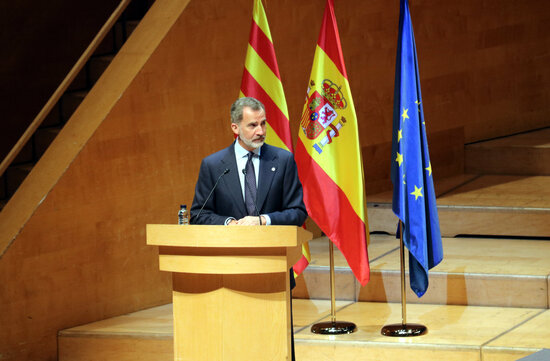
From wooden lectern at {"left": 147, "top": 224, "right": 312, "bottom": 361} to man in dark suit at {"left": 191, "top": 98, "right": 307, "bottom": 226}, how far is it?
1.12ft

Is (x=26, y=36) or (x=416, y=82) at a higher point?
(x=26, y=36)

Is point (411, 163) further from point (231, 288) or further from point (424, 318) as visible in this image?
point (231, 288)

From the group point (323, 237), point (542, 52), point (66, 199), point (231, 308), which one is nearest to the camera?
point (231, 308)

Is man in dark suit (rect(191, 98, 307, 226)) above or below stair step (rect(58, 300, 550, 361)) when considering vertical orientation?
above

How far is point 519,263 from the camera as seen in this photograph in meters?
5.77

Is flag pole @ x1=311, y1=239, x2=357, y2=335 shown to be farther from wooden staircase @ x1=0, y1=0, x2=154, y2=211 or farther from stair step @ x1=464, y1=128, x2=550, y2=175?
stair step @ x1=464, y1=128, x2=550, y2=175

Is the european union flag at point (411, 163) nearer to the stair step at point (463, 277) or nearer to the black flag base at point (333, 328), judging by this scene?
the black flag base at point (333, 328)

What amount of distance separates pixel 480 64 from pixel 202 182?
4363mm

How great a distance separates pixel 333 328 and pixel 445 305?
0.75 m

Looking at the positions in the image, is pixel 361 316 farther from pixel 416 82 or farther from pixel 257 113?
pixel 257 113

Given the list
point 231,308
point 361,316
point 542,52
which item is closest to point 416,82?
point 361,316

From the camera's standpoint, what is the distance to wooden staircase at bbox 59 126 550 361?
16.3 feet

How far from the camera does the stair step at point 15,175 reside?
6516 mm

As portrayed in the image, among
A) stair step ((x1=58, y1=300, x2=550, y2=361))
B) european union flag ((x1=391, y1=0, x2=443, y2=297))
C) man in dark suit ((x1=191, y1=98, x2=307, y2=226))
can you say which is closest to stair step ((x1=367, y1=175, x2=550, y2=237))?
stair step ((x1=58, y1=300, x2=550, y2=361))
